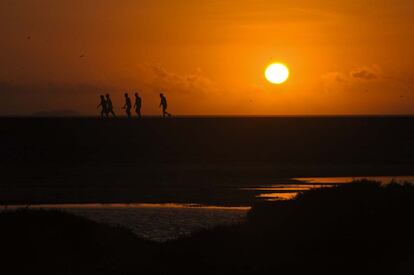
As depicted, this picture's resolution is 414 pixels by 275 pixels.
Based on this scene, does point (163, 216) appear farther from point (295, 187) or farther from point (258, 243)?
point (295, 187)

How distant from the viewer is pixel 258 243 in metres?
14.8

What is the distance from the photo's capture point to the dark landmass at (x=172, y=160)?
1236 inches

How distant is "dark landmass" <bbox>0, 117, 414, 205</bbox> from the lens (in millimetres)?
31391

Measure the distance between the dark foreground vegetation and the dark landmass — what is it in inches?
463

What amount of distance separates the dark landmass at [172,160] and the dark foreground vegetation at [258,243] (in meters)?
11.8

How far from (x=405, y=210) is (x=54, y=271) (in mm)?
6437

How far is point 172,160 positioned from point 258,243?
108ft

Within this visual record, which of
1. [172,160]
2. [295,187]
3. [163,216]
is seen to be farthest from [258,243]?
[172,160]

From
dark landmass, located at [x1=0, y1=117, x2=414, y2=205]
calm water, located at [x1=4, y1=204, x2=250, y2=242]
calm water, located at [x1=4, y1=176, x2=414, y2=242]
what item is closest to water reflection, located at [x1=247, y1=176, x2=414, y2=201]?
calm water, located at [x1=4, y1=176, x2=414, y2=242]

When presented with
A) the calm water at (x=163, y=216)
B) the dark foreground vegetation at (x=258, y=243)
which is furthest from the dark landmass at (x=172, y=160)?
the dark foreground vegetation at (x=258, y=243)

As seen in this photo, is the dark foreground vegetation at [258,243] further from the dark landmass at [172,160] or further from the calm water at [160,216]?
the dark landmass at [172,160]

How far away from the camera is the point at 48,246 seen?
568 inches

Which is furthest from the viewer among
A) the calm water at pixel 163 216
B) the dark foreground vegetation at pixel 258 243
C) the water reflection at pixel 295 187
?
the water reflection at pixel 295 187

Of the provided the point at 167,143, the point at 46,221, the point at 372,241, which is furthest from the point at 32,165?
the point at 372,241
